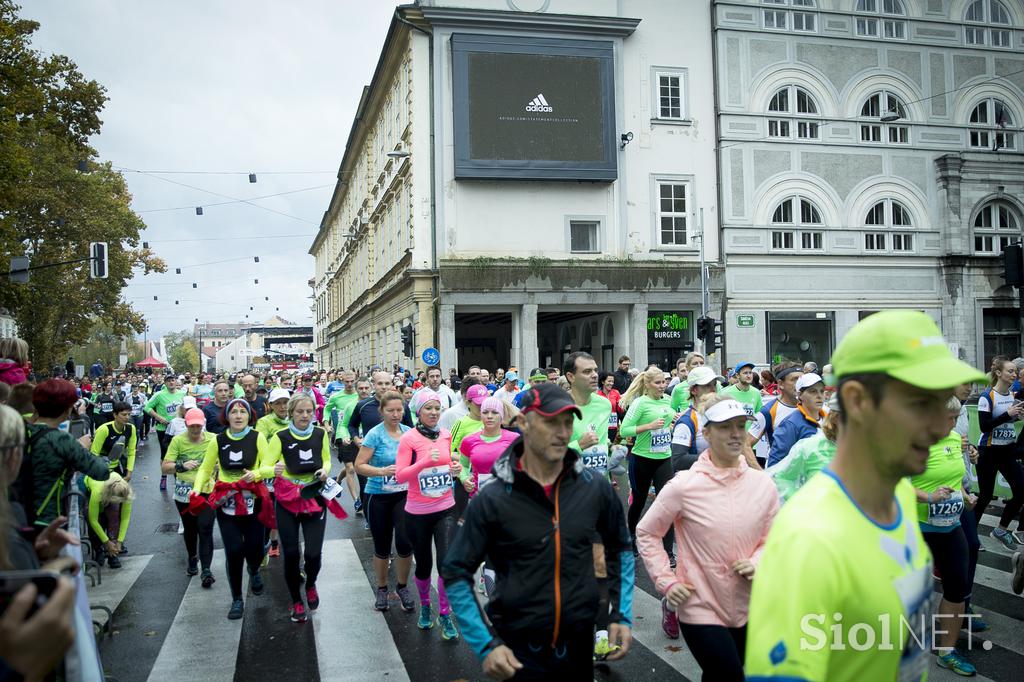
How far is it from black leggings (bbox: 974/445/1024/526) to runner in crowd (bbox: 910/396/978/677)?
4.34 meters

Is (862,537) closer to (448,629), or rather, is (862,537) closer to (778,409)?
(448,629)

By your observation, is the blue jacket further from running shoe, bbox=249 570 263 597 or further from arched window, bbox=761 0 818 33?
arched window, bbox=761 0 818 33

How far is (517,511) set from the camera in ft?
11.2

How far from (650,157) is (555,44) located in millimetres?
5501

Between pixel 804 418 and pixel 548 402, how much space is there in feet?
12.6

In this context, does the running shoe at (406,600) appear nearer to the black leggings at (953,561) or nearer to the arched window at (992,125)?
the black leggings at (953,561)

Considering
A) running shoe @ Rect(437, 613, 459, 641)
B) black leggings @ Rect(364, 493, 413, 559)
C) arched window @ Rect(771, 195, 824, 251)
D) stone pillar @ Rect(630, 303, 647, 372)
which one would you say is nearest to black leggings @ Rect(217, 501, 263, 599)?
black leggings @ Rect(364, 493, 413, 559)

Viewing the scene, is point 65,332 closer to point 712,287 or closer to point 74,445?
point 712,287

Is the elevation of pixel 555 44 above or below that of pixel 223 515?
above

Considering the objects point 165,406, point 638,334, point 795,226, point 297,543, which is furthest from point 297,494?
point 795,226

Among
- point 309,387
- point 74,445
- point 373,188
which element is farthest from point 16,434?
point 373,188

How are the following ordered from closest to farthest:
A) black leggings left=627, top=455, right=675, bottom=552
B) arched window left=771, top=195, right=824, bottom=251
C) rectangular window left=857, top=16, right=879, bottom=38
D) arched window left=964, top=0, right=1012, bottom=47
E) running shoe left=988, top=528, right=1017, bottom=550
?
black leggings left=627, top=455, right=675, bottom=552 → running shoe left=988, top=528, right=1017, bottom=550 → arched window left=771, top=195, right=824, bottom=251 → rectangular window left=857, top=16, right=879, bottom=38 → arched window left=964, top=0, right=1012, bottom=47

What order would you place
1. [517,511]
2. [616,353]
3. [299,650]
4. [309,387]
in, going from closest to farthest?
[517,511] → [299,650] → [309,387] → [616,353]

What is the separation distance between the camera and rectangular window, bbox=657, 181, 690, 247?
30453 millimetres
